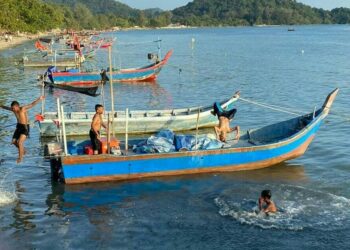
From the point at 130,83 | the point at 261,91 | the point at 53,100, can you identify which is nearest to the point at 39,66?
the point at 130,83

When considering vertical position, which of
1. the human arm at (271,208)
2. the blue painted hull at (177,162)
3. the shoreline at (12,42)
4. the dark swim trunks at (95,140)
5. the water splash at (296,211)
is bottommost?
the shoreline at (12,42)

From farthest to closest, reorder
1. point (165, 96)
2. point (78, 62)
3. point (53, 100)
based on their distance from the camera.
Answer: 1. point (78, 62)
2. point (165, 96)
3. point (53, 100)

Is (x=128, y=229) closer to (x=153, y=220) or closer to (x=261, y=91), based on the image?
(x=153, y=220)

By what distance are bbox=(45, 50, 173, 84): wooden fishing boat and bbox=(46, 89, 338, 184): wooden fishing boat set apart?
1945 centimetres

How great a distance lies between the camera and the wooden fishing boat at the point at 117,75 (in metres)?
34.7

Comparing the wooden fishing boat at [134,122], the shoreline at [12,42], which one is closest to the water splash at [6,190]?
the wooden fishing boat at [134,122]

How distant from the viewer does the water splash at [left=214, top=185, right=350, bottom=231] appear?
1175 centimetres

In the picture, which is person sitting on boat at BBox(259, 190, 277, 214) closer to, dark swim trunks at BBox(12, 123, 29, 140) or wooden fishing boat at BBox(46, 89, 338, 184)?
wooden fishing boat at BBox(46, 89, 338, 184)

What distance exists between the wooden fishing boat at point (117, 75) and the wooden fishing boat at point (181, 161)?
63.8 ft

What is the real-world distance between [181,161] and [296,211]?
155 inches

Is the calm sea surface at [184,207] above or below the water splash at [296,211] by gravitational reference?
below

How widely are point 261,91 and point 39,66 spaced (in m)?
24.8

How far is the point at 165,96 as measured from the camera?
33.7 metres

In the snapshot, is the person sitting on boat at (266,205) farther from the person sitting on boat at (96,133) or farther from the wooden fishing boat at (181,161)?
the person sitting on boat at (96,133)
